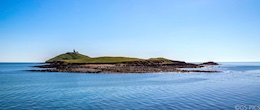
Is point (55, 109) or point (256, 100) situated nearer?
point (55, 109)

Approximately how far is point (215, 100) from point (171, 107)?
683 centimetres

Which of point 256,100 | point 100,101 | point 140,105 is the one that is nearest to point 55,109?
point 100,101

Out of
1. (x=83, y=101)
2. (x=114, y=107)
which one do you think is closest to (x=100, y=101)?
(x=83, y=101)

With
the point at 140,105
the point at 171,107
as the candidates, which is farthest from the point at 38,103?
the point at 171,107

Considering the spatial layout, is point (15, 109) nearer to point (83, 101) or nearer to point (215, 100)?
point (83, 101)

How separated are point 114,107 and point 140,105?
2854mm

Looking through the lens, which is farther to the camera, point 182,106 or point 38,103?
point 38,103

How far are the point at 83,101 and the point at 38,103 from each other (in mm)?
4944

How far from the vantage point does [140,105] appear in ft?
80.2

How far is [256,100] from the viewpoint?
27125mm

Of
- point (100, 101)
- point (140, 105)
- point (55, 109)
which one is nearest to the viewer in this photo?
point (55, 109)

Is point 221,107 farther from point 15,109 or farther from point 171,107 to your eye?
point 15,109

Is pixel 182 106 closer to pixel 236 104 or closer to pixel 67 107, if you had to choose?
pixel 236 104

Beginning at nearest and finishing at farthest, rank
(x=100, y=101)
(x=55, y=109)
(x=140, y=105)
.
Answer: (x=55, y=109)
(x=140, y=105)
(x=100, y=101)
